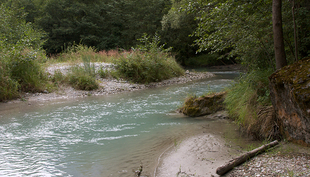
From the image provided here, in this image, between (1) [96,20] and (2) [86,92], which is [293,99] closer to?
(2) [86,92]

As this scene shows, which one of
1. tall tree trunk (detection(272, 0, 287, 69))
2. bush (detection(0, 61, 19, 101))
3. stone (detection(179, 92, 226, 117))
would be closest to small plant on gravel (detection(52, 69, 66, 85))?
bush (detection(0, 61, 19, 101))

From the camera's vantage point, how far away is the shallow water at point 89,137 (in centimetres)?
405

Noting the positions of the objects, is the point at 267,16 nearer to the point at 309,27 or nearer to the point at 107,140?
the point at 309,27

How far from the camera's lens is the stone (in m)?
7.16

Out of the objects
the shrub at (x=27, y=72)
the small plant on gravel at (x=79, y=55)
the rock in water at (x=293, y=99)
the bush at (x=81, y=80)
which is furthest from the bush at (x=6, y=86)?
the rock in water at (x=293, y=99)

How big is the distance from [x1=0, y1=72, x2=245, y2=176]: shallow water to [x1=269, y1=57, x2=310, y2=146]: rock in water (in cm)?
169

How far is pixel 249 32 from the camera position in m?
5.12

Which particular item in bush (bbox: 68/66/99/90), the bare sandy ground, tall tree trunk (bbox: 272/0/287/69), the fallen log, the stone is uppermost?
tall tree trunk (bbox: 272/0/287/69)

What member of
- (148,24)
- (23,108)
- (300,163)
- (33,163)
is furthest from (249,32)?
(148,24)

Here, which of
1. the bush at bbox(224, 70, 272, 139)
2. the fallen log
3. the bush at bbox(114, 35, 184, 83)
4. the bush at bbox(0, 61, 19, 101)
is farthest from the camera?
the bush at bbox(114, 35, 184, 83)

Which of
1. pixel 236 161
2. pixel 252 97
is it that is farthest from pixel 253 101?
pixel 236 161

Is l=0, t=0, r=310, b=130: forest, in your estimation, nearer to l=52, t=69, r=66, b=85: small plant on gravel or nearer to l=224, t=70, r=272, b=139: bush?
l=224, t=70, r=272, b=139: bush

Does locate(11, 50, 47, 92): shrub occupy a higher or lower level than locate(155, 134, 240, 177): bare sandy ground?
higher

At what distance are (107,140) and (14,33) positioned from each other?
14.1 metres
